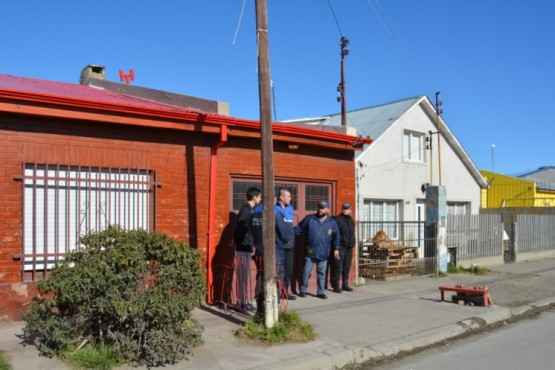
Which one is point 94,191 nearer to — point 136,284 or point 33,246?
point 33,246

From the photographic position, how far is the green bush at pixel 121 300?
16.8 feet

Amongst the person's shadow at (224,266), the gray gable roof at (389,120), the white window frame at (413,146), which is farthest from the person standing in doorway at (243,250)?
the white window frame at (413,146)

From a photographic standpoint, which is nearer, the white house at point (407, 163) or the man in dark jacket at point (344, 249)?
the man in dark jacket at point (344, 249)

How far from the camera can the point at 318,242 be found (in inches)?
363

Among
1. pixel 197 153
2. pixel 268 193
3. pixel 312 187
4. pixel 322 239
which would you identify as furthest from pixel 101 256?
pixel 312 187

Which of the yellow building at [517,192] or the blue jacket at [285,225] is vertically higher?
the yellow building at [517,192]

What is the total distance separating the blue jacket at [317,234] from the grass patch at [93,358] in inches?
180

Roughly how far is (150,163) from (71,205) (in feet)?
4.15

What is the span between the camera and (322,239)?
9.25m

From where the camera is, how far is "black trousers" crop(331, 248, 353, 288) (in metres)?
9.86

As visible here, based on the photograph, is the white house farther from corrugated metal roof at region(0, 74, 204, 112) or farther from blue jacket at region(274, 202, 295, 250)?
corrugated metal roof at region(0, 74, 204, 112)

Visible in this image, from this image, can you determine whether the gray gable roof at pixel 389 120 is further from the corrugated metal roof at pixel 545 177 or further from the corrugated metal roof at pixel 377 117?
the corrugated metal roof at pixel 545 177

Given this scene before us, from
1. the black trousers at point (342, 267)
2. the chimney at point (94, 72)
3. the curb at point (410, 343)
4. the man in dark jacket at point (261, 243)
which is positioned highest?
the chimney at point (94, 72)

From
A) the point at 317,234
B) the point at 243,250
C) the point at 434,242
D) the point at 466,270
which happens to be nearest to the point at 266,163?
the point at 243,250
